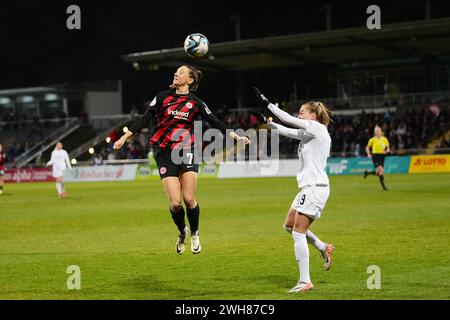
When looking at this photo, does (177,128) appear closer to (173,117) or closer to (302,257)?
(173,117)

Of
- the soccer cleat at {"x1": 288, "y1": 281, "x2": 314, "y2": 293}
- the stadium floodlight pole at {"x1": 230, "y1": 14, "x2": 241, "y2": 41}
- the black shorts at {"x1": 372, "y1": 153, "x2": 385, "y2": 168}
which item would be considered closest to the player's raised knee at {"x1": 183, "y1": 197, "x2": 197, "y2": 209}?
the soccer cleat at {"x1": 288, "y1": 281, "x2": 314, "y2": 293}

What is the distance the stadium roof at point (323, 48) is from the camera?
47.2 meters

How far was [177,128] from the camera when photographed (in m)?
10.9

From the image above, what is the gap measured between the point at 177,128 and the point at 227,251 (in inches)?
147

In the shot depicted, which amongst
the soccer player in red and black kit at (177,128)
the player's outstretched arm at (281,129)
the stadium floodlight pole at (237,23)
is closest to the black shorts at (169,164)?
the soccer player in red and black kit at (177,128)

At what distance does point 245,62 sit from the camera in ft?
191

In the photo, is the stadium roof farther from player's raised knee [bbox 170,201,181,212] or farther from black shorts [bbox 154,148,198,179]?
player's raised knee [bbox 170,201,181,212]

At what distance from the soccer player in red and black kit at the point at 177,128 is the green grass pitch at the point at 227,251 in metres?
1.36

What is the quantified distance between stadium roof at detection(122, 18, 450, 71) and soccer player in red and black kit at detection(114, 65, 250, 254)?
120ft

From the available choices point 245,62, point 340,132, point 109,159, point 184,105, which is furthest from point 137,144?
point 184,105

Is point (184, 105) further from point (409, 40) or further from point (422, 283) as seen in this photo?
point (409, 40)

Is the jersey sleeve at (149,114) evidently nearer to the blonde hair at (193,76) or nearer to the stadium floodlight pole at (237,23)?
the blonde hair at (193,76)

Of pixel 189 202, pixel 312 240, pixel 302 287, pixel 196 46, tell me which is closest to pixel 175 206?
pixel 189 202

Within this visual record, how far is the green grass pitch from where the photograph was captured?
9789mm
